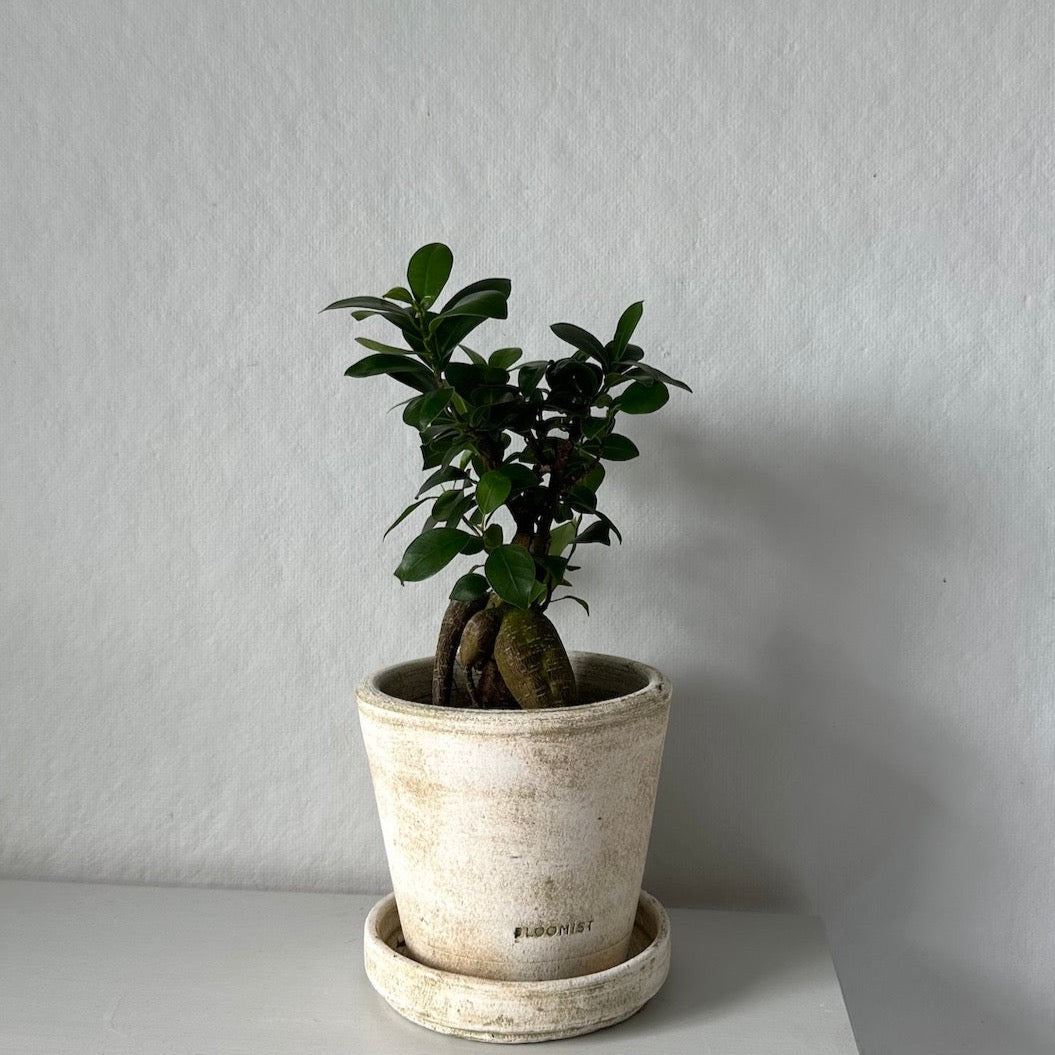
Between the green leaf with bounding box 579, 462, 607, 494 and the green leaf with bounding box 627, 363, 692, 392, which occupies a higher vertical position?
the green leaf with bounding box 627, 363, 692, 392

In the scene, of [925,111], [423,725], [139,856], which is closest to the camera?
[423,725]

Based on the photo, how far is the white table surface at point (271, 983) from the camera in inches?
28.3

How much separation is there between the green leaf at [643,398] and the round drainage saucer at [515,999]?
15.5 inches

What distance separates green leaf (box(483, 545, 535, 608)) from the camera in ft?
2.28

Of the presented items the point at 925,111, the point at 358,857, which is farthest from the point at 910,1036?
the point at 925,111

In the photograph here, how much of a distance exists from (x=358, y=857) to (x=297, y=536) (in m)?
0.31

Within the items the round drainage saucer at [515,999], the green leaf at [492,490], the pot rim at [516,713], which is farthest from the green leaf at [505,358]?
the round drainage saucer at [515,999]

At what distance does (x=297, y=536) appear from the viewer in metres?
0.96

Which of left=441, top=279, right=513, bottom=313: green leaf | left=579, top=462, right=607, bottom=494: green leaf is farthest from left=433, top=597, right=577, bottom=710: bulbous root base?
left=441, top=279, right=513, bottom=313: green leaf

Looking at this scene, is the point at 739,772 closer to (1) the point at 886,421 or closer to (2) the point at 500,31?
(1) the point at 886,421

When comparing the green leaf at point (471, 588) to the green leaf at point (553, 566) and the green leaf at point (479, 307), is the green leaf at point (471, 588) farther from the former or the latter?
the green leaf at point (479, 307)

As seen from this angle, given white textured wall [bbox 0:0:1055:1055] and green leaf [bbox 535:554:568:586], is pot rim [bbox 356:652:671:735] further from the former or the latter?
white textured wall [bbox 0:0:1055:1055]

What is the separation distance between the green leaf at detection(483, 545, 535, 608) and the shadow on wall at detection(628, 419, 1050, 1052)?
26 centimetres

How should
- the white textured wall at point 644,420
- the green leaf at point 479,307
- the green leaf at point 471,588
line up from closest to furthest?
the green leaf at point 479,307 < the green leaf at point 471,588 < the white textured wall at point 644,420
